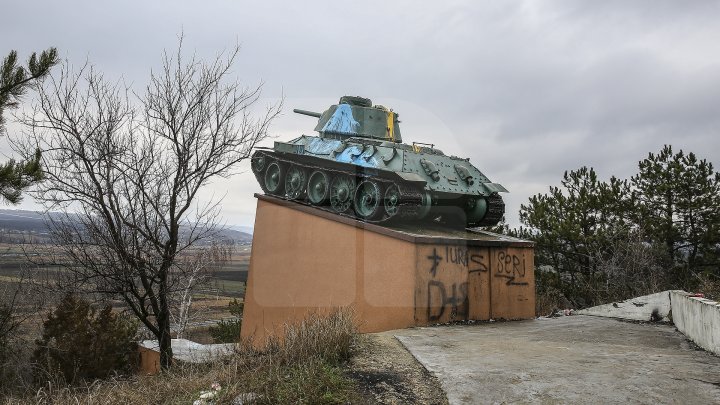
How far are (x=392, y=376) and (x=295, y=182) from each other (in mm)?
8139

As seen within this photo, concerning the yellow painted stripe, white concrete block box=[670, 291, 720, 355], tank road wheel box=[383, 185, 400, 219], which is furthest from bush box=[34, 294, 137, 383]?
white concrete block box=[670, 291, 720, 355]

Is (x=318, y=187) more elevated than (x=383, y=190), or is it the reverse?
(x=318, y=187)

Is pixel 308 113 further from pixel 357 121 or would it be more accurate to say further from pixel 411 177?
pixel 411 177

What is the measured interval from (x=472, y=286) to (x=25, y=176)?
6.71 metres

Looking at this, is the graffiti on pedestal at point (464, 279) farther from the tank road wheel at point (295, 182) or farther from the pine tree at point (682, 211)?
the pine tree at point (682, 211)

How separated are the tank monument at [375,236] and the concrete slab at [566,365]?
1.03 meters

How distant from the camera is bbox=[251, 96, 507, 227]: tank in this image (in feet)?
34.0

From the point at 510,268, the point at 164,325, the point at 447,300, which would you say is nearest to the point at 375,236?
the point at 447,300

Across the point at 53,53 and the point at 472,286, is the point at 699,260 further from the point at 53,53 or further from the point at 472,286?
the point at 53,53

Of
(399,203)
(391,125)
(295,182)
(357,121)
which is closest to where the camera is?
(399,203)

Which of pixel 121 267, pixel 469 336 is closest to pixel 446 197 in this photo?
pixel 469 336

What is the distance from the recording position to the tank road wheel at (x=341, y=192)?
11078 millimetres

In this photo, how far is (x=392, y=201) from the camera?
33.5 feet

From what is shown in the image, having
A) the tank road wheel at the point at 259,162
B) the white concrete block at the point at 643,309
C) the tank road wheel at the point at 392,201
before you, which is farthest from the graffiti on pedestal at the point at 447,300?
the tank road wheel at the point at 259,162
